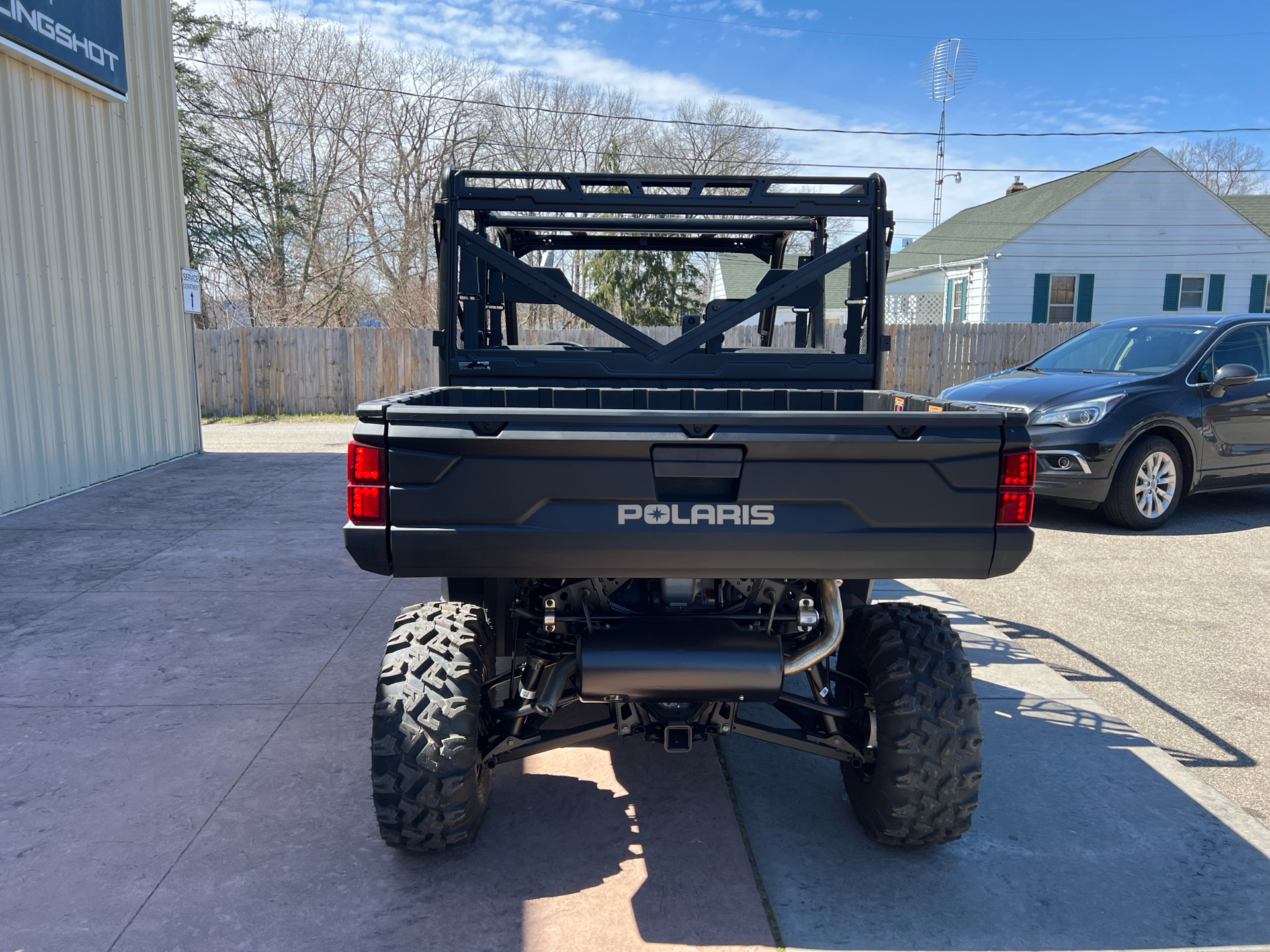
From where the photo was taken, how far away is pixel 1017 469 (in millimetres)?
2598

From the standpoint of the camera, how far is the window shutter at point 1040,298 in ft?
72.5

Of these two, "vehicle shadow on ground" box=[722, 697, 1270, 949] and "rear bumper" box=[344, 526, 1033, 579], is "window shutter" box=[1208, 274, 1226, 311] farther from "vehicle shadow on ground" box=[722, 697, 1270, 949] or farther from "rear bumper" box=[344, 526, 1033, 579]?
"rear bumper" box=[344, 526, 1033, 579]

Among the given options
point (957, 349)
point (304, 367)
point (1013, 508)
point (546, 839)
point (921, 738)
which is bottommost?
point (546, 839)

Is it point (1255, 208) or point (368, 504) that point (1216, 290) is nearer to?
point (1255, 208)

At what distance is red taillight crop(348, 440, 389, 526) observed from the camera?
2541mm

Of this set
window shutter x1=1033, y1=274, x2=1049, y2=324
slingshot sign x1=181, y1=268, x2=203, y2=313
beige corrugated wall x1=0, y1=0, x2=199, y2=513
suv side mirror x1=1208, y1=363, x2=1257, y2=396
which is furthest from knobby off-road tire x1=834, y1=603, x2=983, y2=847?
window shutter x1=1033, y1=274, x2=1049, y2=324

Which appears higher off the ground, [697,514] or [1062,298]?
[1062,298]

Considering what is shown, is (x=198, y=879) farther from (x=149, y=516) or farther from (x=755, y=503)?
(x=149, y=516)

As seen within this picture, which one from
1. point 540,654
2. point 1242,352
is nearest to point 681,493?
point 540,654

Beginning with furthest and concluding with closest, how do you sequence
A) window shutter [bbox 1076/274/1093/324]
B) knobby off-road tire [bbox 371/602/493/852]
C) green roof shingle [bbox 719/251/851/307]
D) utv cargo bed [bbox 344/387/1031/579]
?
green roof shingle [bbox 719/251/851/307] < window shutter [bbox 1076/274/1093/324] < knobby off-road tire [bbox 371/602/493/852] < utv cargo bed [bbox 344/387/1031/579]

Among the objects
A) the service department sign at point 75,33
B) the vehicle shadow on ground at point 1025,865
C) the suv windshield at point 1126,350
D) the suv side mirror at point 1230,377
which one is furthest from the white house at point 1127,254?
the vehicle shadow on ground at point 1025,865

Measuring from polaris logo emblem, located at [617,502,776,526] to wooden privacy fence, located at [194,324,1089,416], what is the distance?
50.1ft

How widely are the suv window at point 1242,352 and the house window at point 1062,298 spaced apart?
14968 millimetres

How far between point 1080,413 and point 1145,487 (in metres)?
0.84
